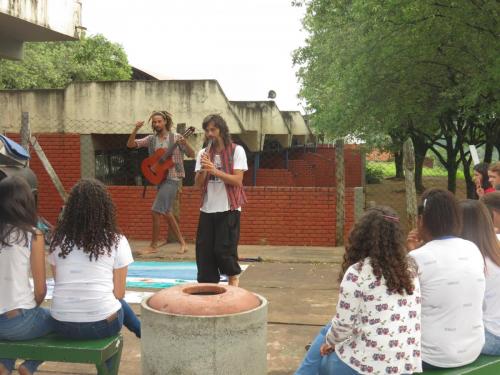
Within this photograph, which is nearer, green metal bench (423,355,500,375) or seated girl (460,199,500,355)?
green metal bench (423,355,500,375)

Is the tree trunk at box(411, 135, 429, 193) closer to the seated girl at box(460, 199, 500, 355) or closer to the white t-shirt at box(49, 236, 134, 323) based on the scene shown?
the seated girl at box(460, 199, 500, 355)

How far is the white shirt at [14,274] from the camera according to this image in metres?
3.43

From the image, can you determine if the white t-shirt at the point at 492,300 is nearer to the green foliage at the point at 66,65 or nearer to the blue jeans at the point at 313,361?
the blue jeans at the point at 313,361

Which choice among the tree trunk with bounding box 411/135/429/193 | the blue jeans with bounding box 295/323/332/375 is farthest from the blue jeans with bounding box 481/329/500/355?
the tree trunk with bounding box 411/135/429/193

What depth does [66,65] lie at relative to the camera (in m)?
28.5

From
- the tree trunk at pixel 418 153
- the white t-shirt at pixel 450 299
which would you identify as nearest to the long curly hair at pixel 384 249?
the white t-shirt at pixel 450 299

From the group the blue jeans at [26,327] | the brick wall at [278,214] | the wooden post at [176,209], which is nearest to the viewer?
the blue jeans at [26,327]

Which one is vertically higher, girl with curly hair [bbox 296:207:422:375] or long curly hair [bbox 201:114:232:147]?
long curly hair [bbox 201:114:232:147]

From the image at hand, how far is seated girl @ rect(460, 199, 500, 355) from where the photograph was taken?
11.4ft

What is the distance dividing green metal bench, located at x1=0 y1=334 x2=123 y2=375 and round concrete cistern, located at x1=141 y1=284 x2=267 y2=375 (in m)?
0.23

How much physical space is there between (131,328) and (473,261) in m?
2.33

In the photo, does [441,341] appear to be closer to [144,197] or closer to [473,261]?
[473,261]

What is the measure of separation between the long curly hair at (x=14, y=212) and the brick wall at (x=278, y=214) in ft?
19.5

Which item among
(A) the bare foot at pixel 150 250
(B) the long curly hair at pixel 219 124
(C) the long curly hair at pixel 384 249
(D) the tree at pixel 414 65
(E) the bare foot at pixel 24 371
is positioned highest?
(D) the tree at pixel 414 65
